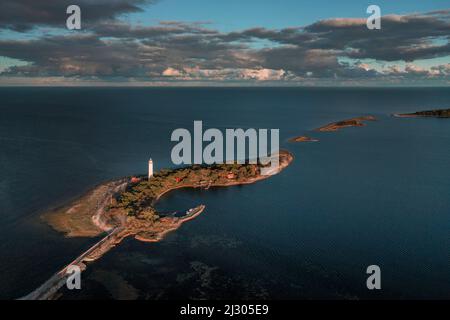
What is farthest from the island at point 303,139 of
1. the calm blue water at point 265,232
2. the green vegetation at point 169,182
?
the green vegetation at point 169,182

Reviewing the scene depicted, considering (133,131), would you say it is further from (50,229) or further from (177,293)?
(177,293)


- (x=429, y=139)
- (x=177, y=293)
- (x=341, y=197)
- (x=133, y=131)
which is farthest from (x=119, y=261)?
(x=429, y=139)

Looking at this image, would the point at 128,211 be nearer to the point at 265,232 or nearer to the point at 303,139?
the point at 265,232

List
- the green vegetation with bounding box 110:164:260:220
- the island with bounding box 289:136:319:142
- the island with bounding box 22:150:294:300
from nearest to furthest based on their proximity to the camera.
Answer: the island with bounding box 22:150:294:300 → the green vegetation with bounding box 110:164:260:220 → the island with bounding box 289:136:319:142

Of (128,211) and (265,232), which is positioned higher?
(128,211)

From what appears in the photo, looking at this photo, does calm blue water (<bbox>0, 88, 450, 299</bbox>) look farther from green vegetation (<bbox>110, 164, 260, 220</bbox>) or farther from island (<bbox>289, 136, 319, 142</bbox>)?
island (<bbox>289, 136, 319, 142</bbox>)

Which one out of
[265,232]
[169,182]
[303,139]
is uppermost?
[303,139]

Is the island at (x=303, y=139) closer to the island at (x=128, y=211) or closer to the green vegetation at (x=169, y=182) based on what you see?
the green vegetation at (x=169, y=182)

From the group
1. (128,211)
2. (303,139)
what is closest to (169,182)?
(128,211)

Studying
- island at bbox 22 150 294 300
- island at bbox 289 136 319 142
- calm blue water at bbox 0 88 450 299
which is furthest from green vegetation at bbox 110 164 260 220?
island at bbox 289 136 319 142
